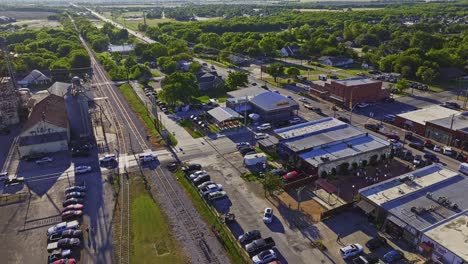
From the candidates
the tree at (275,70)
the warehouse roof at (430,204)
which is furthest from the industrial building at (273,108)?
the warehouse roof at (430,204)

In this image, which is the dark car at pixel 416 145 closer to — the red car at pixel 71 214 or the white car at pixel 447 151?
the white car at pixel 447 151

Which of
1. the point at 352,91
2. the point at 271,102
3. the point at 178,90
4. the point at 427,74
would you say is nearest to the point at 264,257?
the point at 271,102

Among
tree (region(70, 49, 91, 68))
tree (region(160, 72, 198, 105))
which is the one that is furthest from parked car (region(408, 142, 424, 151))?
tree (region(70, 49, 91, 68))

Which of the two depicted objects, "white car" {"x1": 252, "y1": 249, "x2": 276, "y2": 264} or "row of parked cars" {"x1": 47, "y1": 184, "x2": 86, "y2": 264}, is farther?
"row of parked cars" {"x1": 47, "y1": 184, "x2": 86, "y2": 264}

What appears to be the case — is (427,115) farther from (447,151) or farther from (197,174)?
(197,174)

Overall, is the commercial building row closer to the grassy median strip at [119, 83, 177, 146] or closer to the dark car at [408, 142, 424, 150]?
the dark car at [408, 142, 424, 150]

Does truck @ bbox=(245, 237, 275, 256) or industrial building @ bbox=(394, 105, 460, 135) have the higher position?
industrial building @ bbox=(394, 105, 460, 135)

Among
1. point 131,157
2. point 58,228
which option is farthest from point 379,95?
point 58,228
